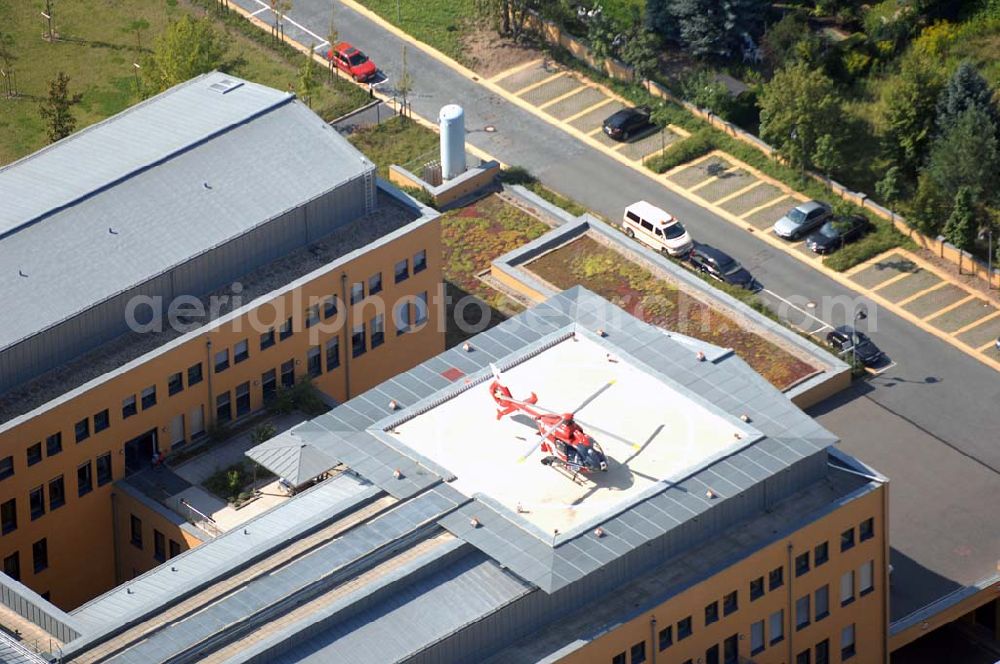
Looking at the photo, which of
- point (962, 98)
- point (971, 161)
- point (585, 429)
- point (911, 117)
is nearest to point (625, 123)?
point (911, 117)

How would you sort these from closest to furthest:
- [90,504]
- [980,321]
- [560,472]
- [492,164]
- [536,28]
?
[560,472]
[90,504]
[980,321]
[492,164]
[536,28]

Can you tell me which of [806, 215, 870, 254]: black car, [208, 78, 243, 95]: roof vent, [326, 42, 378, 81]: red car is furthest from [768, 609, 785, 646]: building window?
[326, 42, 378, 81]: red car

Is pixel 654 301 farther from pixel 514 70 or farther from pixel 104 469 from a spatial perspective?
pixel 104 469

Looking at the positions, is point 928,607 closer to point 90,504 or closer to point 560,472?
point 560,472

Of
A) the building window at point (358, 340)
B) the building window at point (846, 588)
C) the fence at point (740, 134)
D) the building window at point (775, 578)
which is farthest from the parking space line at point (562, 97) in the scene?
the building window at point (775, 578)

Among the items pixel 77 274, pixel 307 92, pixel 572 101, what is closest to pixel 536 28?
pixel 572 101

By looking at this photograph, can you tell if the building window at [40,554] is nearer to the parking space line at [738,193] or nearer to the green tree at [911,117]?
the parking space line at [738,193]

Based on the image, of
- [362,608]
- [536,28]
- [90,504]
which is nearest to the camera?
[362,608]
